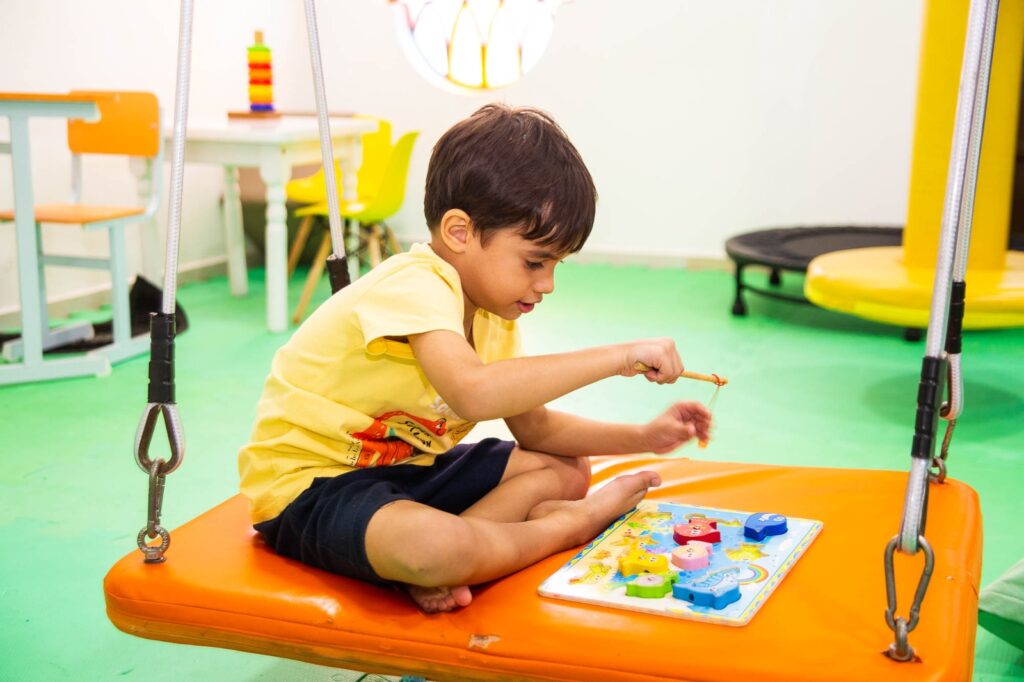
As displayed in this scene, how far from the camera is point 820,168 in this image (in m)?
4.24

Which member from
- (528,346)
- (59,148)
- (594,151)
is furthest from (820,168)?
(59,148)

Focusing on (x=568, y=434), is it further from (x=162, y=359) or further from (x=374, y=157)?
(x=374, y=157)

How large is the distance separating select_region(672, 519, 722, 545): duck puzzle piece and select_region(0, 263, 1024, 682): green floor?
0.86ft

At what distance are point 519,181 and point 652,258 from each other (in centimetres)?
345

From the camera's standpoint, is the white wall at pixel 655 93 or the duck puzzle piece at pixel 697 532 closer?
the duck puzzle piece at pixel 697 532

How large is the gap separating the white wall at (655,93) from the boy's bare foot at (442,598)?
115 inches

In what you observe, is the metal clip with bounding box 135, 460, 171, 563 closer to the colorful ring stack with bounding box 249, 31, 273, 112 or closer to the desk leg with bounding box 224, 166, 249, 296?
the colorful ring stack with bounding box 249, 31, 273, 112

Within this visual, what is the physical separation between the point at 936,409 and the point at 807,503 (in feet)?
1.56

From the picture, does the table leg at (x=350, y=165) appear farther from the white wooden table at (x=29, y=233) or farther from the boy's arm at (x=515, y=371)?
the boy's arm at (x=515, y=371)

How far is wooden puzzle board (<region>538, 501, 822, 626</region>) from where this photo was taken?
106 centimetres

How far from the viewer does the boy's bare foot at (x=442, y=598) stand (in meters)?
1.08

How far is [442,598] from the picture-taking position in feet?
3.56

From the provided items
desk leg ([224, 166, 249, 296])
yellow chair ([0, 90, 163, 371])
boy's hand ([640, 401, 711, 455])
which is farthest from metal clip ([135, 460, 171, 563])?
desk leg ([224, 166, 249, 296])

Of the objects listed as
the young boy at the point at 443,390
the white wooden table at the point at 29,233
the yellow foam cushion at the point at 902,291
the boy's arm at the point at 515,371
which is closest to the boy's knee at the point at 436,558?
the young boy at the point at 443,390
